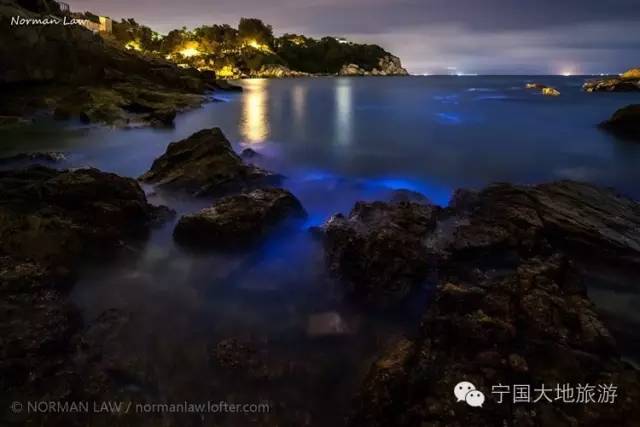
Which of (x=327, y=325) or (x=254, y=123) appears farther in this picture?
(x=254, y=123)

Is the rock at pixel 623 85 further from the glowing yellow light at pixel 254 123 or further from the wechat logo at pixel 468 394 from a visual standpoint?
the wechat logo at pixel 468 394

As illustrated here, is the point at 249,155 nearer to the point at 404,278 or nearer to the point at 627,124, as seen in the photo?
the point at 404,278

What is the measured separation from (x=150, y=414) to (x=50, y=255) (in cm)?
501

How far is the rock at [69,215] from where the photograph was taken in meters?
8.75

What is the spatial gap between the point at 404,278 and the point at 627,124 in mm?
30024

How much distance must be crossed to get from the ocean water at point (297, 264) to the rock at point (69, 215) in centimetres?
74

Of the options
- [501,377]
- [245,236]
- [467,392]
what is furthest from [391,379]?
[245,236]

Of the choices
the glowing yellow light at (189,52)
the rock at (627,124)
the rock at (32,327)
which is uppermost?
the glowing yellow light at (189,52)

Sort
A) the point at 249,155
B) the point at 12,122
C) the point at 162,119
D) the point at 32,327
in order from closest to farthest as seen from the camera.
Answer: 1. the point at 32,327
2. the point at 249,155
3. the point at 12,122
4. the point at 162,119

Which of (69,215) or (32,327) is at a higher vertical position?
(69,215)

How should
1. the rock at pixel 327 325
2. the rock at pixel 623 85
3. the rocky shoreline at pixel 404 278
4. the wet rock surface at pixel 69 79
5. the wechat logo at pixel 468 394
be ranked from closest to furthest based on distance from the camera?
the wechat logo at pixel 468 394
the rocky shoreline at pixel 404 278
the rock at pixel 327 325
the wet rock surface at pixel 69 79
the rock at pixel 623 85

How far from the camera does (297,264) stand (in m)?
10.3

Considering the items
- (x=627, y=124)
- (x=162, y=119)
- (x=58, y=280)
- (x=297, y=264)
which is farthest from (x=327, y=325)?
(x=627, y=124)

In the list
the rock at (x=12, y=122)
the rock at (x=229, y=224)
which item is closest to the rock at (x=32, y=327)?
the rock at (x=229, y=224)
